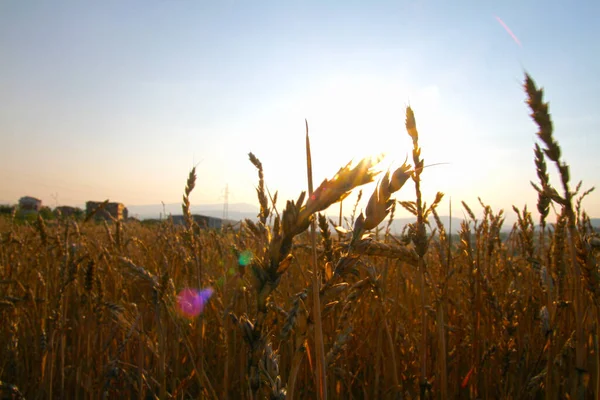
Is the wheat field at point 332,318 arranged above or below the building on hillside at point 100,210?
below

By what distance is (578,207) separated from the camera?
1898 mm

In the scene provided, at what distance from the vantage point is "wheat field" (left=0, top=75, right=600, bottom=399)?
62 cm

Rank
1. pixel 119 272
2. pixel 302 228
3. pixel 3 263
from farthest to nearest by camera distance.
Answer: pixel 3 263
pixel 119 272
pixel 302 228

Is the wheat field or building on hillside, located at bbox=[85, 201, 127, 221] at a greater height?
building on hillside, located at bbox=[85, 201, 127, 221]

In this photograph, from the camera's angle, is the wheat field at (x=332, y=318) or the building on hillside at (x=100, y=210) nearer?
the wheat field at (x=332, y=318)

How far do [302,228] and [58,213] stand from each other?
2.69 m

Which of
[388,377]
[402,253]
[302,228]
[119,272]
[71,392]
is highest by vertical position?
[302,228]

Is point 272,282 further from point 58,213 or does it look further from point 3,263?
point 3,263

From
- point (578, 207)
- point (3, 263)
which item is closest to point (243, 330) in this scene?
point (578, 207)

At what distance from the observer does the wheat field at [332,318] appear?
62cm

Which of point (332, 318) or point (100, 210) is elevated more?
point (100, 210)

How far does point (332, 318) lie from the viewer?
7.27 feet

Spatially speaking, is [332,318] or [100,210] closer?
[100,210]

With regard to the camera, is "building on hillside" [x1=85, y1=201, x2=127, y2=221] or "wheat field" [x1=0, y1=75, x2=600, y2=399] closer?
"wheat field" [x1=0, y1=75, x2=600, y2=399]
